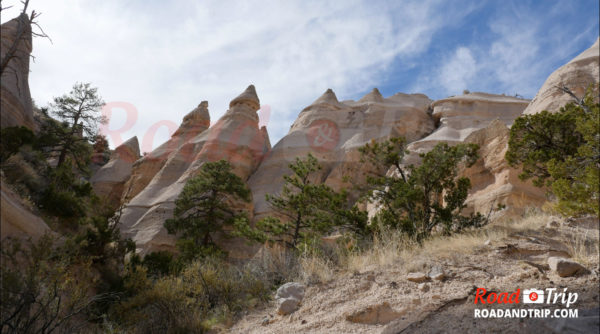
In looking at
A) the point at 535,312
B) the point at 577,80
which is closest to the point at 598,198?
the point at 535,312

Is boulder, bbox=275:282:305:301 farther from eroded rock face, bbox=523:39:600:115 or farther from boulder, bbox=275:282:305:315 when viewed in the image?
eroded rock face, bbox=523:39:600:115

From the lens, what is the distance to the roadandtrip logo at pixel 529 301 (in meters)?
3.19

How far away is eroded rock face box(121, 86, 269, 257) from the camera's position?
70.9 ft

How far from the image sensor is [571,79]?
17.6 m

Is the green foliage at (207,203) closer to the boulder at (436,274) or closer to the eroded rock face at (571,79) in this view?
the eroded rock face at (571,79)

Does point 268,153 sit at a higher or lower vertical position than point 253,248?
higher

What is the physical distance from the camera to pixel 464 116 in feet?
99.9

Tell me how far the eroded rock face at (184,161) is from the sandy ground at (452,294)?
15.4m

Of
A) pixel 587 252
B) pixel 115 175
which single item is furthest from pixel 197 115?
pixel 587 252

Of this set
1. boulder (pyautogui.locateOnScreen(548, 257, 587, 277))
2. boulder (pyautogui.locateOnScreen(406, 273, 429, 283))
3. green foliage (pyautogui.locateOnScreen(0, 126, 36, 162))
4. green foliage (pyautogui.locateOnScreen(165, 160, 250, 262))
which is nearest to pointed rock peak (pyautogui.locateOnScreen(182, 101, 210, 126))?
green foliage (pyautogui.locateOnScreen(165, 160, 250, 262))

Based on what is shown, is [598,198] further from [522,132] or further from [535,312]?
[522,132]

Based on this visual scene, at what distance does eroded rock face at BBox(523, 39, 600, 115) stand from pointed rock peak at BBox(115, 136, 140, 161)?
33.8 meters

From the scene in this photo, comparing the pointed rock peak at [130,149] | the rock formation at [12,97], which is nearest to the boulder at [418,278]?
the rock formation at [12,97]

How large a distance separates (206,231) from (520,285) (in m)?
16.7
